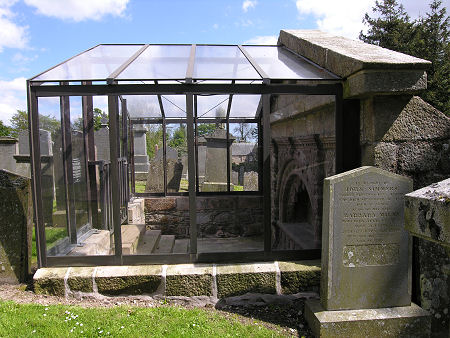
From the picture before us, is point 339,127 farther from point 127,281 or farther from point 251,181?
point 251,181

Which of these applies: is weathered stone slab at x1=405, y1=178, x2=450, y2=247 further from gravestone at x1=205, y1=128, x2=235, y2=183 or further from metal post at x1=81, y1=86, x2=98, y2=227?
gravestone at x1=205, y1=128, x2=235, y2=183

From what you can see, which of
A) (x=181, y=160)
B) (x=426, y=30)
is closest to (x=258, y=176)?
(x=181, y=160)

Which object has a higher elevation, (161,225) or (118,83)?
(118,83)

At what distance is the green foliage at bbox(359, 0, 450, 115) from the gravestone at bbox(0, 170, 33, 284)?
15036 millimetres

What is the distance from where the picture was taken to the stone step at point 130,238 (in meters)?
4.09

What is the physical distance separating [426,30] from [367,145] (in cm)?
1608

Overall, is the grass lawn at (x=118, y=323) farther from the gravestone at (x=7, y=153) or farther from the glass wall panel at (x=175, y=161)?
→ the gravestone at (x=7, y=153)

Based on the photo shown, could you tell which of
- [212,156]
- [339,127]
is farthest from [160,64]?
[212,156]

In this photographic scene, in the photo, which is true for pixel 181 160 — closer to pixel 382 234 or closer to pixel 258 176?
pixel 258 176

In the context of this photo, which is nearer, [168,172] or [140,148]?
[168,172]

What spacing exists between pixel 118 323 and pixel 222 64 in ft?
10.7

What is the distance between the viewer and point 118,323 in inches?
118

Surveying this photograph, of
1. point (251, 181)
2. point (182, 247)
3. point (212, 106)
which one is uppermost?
point (212, 106)

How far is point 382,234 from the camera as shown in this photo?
3066 mm
